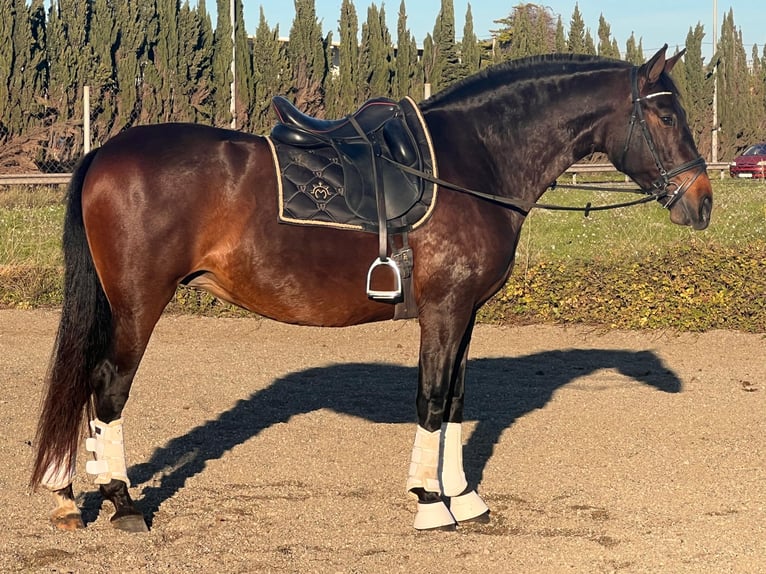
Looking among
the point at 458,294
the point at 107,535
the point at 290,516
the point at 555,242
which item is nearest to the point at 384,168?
the point at 458,294

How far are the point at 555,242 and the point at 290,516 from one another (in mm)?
8371

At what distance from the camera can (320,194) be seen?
187 inches

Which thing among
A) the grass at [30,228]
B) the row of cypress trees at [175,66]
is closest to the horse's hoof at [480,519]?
the grass at [30,228]

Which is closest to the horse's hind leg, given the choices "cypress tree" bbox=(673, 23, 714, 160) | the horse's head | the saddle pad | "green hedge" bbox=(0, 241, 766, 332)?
the saddle pad

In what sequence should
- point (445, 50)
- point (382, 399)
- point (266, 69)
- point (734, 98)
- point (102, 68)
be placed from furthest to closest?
point (734, 98) → point (445, 50) → point (266, 69) → point (102, 68) → point (382, 399)

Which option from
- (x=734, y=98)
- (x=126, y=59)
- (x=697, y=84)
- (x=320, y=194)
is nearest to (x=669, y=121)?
(x=320, y=194)

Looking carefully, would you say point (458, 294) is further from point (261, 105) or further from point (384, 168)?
point (261, 105)

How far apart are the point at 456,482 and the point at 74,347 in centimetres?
198

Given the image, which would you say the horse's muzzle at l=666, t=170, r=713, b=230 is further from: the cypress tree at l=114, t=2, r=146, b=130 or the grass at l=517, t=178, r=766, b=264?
the cypress tree at l=114, t=2, r=146, b=130

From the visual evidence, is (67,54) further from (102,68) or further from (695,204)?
(695,204)

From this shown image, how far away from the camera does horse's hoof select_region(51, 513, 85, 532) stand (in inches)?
185

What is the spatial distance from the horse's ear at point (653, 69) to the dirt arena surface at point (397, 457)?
82.6 inches

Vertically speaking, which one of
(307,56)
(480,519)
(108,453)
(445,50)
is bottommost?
(480,519)

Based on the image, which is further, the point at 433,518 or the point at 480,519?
the point at 480,519
